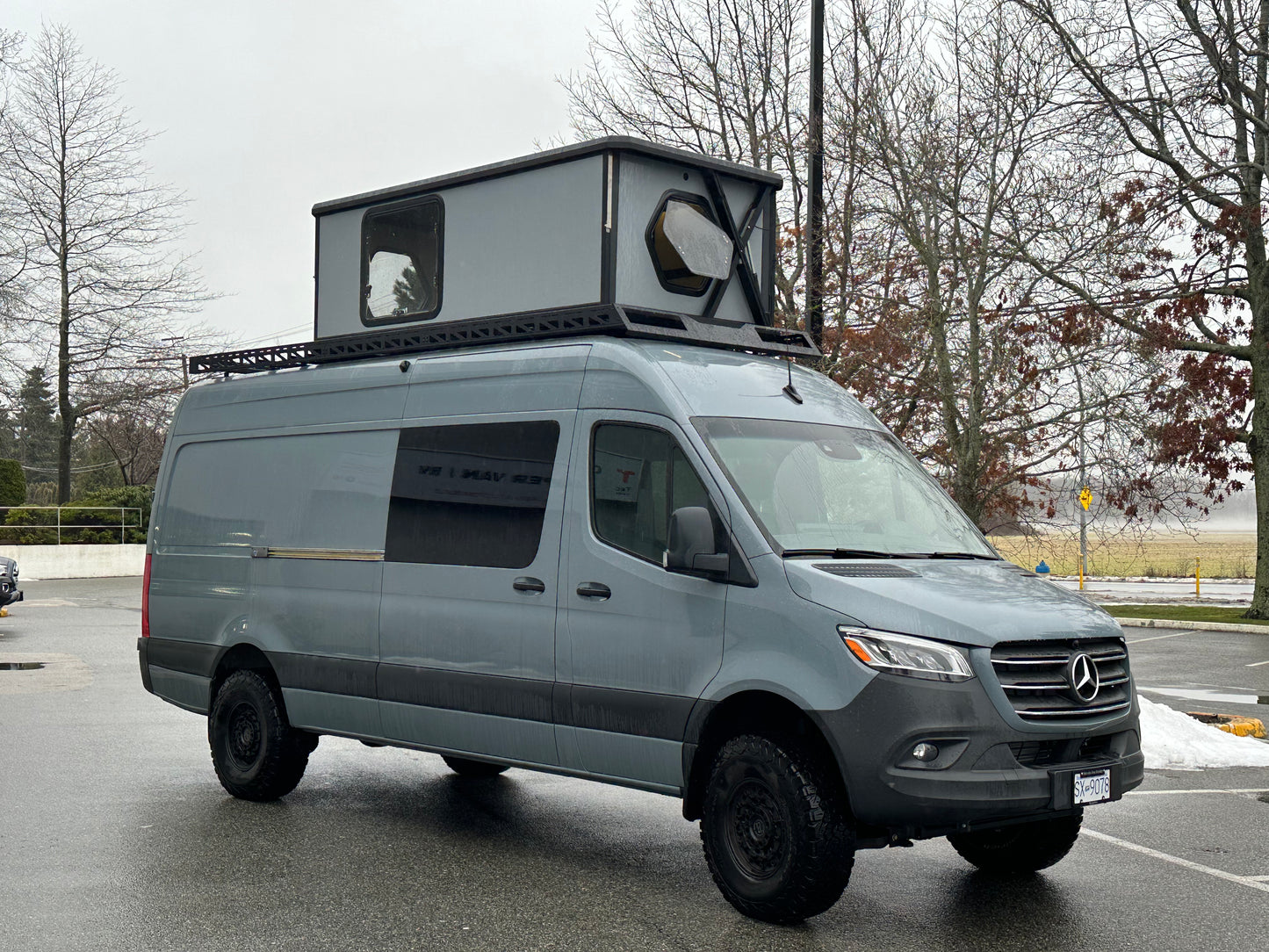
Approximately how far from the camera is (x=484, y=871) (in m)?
6.67

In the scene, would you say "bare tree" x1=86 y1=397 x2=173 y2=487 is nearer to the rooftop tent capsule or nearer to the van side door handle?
the rooftop tent capsule

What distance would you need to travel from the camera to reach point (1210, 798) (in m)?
8.80

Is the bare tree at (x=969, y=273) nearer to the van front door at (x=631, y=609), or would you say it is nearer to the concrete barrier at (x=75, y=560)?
the van front door at (x=631, y=609)

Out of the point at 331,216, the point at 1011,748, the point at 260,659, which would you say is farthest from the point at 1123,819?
the point at 331,216

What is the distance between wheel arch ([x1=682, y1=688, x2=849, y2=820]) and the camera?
5.82 m

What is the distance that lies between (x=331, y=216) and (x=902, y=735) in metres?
5.64

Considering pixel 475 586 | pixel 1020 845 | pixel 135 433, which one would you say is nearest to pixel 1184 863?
pixel 1020 845

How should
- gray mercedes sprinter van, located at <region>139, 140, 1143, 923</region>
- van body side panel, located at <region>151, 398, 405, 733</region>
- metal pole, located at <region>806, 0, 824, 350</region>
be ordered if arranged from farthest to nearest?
metal pole, located at <region>806, 0, 824, 350</region> < van body side panel, located at <region>151, 398, 405, 733</region> < gray mercedes sprinter van, located at <region>139, 140, 1143, 923</region>

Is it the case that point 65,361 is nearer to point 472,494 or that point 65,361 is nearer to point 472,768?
point 472,768

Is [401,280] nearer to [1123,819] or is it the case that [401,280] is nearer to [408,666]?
[408,666]

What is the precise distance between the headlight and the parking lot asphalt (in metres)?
1.09

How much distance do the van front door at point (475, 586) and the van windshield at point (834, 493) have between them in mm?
977

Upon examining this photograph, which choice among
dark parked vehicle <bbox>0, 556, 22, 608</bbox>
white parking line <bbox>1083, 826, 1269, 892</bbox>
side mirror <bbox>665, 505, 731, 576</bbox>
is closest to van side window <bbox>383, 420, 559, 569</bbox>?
side mirror <bbox>665, 505, 731, 576</bbox>

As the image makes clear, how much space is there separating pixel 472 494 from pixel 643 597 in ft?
4.68
